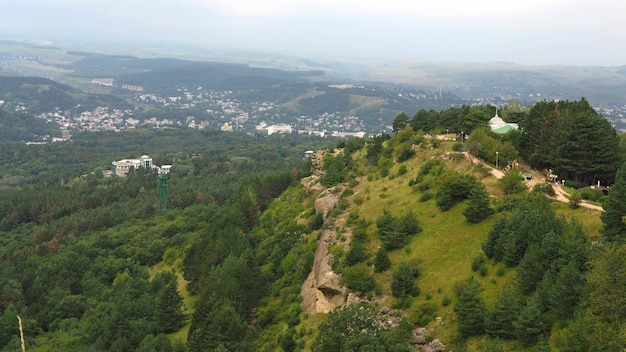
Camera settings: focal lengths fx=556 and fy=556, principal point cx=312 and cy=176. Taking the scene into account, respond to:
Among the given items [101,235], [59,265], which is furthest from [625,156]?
[101,235]

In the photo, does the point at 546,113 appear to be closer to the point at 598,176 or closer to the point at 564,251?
the point at 598,176

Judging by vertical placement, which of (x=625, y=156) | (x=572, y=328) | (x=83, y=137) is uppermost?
(x=625, y=156)

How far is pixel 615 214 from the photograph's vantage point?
25.5 meters

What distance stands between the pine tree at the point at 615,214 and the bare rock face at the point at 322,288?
46.5 ft

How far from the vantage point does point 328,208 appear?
156ft

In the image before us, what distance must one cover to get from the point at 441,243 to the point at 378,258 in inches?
159

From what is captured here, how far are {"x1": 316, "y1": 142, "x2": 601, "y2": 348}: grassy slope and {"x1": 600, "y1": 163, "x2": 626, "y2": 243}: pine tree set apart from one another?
1423 millimetres

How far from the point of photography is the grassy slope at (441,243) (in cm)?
2741

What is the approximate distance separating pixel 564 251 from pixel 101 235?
62.2m

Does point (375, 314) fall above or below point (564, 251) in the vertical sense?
below

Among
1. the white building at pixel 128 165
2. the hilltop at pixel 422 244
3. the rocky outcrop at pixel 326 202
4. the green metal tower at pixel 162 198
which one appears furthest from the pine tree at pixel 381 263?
the white building at pixel 128 165

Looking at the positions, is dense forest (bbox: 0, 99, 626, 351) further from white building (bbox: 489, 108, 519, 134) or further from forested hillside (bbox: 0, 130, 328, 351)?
white building (bbox: 489, 108, 519, 134)

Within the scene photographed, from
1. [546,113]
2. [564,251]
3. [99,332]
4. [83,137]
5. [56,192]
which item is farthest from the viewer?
[83,137]

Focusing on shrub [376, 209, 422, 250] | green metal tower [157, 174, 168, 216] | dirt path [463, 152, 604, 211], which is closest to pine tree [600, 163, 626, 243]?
dirt path [463, 152, 604, 211]
